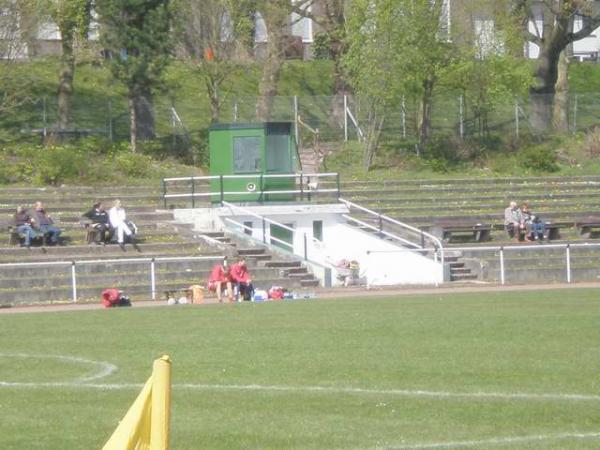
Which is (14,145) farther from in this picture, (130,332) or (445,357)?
(445,357)

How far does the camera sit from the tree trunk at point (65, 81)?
5109 cm

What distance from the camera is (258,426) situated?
36.7 feet

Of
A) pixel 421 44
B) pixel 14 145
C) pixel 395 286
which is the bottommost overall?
pixel 395 286

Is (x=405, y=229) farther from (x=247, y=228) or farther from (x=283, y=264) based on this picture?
(x=283, y=264)

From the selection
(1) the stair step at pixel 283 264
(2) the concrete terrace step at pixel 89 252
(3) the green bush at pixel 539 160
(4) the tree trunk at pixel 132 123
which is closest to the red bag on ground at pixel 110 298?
(2) the concrete terrace step at pixel 89 252

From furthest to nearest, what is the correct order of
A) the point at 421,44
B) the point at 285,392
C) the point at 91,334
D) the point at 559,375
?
the point at 421,44, the point at 91,334, the point at 559,375, the point at 285,392

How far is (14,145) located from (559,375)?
122 ft

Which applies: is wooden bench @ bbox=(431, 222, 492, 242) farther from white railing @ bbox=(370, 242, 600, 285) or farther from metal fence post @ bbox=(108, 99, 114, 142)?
metal fence post @ bbox=(108, 99, 114, 142)

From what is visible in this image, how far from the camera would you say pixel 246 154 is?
4356cm

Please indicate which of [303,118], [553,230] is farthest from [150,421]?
[303,118]

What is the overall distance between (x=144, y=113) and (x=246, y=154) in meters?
9.47

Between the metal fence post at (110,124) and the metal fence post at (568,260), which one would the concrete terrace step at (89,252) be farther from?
the metal fence post at (110,124)

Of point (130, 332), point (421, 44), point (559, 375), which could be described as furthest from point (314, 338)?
point (421, 44)

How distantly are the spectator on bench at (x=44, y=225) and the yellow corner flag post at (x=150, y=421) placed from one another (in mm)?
30111
